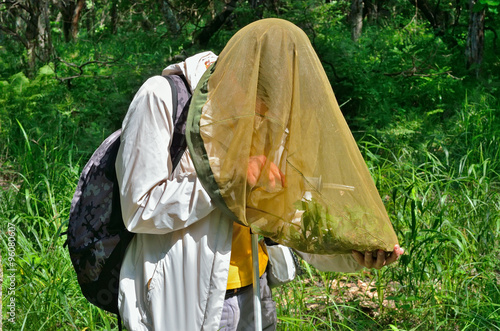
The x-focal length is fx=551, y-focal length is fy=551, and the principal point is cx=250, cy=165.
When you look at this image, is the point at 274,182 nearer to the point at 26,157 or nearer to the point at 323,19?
the point at 26,157

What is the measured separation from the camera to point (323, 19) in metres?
5.80

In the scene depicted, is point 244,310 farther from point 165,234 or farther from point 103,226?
point 103,226

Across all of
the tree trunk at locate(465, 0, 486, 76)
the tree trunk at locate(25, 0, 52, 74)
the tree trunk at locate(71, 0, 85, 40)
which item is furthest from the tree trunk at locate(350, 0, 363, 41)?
the tree trunk at locate(71, 0, 85, 40)

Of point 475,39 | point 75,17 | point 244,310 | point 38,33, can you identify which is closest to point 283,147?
point 244,310

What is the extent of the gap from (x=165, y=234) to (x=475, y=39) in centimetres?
619

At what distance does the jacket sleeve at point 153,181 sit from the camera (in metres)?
1.51

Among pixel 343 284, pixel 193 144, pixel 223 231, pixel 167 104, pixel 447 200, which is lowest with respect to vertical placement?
pixel 343 284

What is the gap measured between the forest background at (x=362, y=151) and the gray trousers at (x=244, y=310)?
63 centimetres

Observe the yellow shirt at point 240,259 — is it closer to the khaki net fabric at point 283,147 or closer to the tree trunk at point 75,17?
the khaki net fabric at point 283,147

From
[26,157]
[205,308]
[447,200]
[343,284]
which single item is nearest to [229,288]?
[205,308]

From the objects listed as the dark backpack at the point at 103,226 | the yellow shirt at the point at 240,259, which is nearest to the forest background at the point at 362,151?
the dark backpack at the point at 103,226

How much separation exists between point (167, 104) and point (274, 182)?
372 mm

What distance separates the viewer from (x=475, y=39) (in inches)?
265

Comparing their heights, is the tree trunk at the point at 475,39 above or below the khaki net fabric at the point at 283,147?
below
